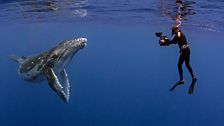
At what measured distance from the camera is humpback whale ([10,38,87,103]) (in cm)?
1304

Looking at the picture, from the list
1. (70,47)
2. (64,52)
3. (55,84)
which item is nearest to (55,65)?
(64,52)

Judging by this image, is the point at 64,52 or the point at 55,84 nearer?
the point at 55,84

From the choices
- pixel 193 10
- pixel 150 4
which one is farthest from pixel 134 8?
pixel 193 10

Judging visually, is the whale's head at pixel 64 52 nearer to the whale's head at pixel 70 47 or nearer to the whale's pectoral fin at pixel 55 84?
the whale's head at pixel 70 47

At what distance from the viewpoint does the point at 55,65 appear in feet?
46.1

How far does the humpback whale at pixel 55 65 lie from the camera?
42.8 feet

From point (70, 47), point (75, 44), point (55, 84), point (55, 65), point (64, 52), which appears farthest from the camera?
point (55, 65)

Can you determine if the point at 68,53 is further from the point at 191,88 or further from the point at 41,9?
the point at 41,9

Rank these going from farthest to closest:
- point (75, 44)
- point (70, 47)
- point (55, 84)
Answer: point (70, 47), point (75, 44), point (55, 84)

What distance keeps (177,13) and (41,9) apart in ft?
35.8

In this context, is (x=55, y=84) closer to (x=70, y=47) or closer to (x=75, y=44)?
(x=70, y=47)

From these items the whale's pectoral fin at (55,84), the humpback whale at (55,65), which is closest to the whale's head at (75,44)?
the humpback whale at (55,65)

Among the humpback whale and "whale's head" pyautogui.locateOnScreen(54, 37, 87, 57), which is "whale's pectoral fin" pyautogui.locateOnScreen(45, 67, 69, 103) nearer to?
the humpback whale

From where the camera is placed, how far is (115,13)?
94.9ft
